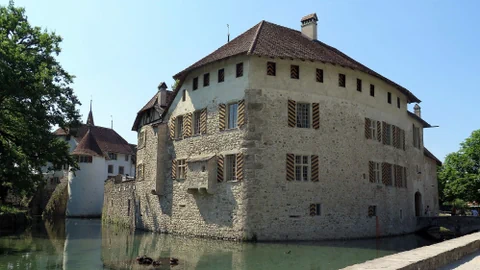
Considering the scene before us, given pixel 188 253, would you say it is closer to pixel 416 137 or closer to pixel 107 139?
pixel 416 137

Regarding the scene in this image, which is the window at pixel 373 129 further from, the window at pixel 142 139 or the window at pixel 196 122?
the window at pixel 142 139

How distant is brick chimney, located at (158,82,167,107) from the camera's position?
100.0 feet

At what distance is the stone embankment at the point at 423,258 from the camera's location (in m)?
A: 6.68

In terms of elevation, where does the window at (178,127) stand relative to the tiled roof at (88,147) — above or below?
below

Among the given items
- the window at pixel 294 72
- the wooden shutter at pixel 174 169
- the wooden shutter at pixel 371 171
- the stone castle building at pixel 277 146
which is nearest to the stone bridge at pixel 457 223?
the stone castle building at pixel 277 146

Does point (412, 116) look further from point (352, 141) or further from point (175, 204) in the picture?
point (175, 204)

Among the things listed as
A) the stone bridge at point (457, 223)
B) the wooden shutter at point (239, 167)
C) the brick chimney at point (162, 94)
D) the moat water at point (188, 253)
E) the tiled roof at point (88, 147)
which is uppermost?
the brick chimney at point (162, 94)

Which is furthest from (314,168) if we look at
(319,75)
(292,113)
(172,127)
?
(172,127)

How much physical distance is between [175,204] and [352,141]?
9822 millimetres

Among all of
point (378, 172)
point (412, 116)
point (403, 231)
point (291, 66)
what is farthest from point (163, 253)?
point (412, 116)

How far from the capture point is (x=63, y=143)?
81.4 feet

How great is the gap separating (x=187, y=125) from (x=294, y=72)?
6469 millimetres

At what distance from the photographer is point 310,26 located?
89.2 feet

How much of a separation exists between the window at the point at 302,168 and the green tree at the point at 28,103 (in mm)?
12211
